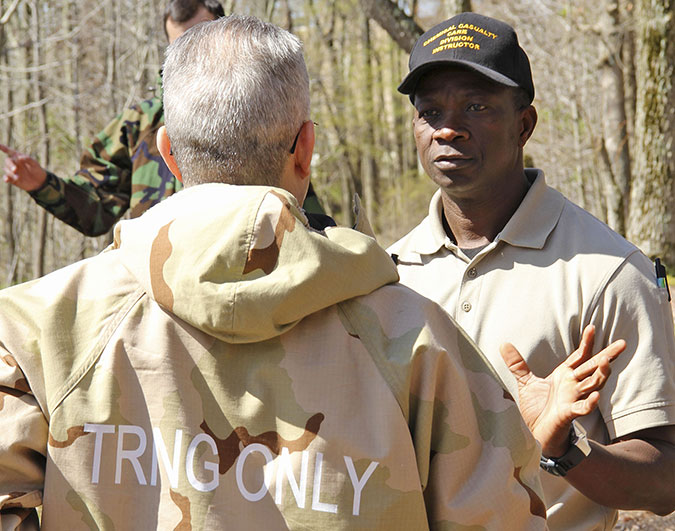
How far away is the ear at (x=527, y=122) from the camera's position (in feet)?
9.10

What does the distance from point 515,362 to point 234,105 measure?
0.97 meters

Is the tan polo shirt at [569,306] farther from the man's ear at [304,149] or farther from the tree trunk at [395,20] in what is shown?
the tree trunk at [395,20]

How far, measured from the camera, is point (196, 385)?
1.63 m

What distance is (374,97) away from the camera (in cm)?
2672

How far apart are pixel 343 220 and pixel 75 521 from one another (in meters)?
23.4

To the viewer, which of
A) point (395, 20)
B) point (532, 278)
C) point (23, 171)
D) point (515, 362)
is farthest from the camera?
point (395, 20)

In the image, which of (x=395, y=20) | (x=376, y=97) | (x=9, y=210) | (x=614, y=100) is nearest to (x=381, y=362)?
(x=395, y=20)

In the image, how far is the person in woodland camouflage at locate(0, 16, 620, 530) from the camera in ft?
5.22

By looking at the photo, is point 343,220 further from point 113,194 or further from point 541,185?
point 541,185

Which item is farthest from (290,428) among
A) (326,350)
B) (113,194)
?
(113,194)

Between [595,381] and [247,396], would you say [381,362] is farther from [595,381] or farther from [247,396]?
[595,381]

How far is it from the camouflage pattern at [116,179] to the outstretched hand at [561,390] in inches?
98.5

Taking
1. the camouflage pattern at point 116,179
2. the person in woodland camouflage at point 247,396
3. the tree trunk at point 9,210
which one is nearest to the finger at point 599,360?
the person in woodland camouflage at point 247,396

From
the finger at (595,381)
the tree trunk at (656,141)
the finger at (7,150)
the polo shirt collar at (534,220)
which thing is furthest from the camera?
the tree trunk at (656,141)
